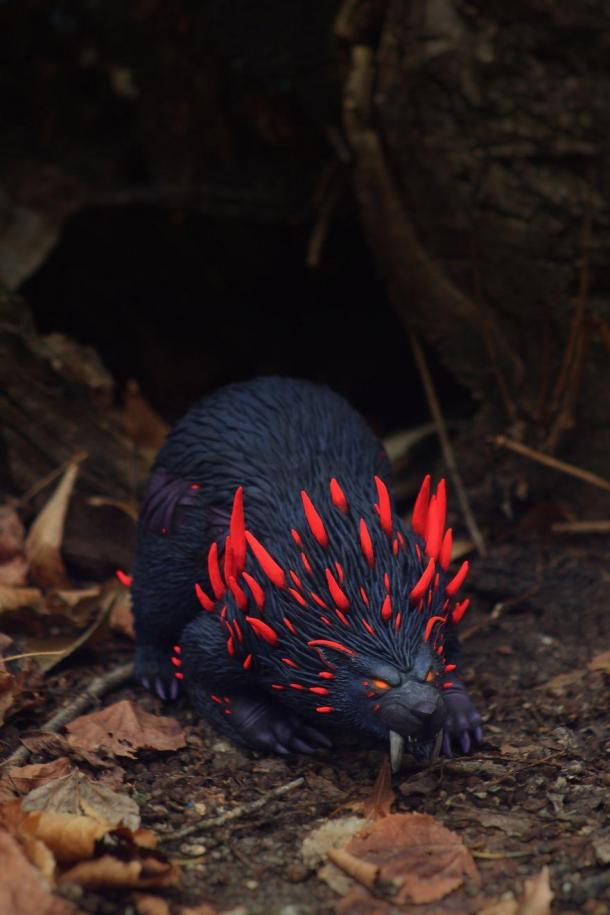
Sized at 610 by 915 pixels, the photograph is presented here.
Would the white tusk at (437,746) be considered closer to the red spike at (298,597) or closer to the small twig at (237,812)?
the small twig at (237,812)

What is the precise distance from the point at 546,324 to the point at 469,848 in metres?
2.51

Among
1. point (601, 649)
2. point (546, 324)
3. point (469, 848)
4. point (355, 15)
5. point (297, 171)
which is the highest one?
point (355, 15)

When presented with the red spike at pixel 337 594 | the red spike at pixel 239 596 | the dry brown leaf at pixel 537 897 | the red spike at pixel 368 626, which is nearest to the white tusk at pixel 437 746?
the red spike at pixel 368 626

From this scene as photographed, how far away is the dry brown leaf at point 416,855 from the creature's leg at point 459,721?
0.44 meters

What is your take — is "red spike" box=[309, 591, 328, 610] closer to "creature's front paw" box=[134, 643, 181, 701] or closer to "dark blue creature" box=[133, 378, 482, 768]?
"dark blue creature" box=[133, 378, 482, 768]

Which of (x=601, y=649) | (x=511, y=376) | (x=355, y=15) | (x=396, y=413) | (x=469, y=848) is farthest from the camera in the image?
(x=396, y=413)

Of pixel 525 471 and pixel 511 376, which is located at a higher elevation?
pixel 511 376

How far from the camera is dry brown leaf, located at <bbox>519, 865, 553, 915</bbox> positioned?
2.63m

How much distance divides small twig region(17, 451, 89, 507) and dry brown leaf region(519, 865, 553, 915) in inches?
114

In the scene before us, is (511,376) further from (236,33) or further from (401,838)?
(401,838)

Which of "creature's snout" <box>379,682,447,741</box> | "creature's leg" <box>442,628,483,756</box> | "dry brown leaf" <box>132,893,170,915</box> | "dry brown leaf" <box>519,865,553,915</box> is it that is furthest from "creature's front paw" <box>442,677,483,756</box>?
"dry brown leaf" <box>132,893,170,915</box>

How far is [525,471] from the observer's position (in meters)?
5.04

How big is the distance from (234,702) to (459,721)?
0.72 metres

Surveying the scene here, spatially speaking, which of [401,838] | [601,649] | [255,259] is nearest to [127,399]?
[255,259]
